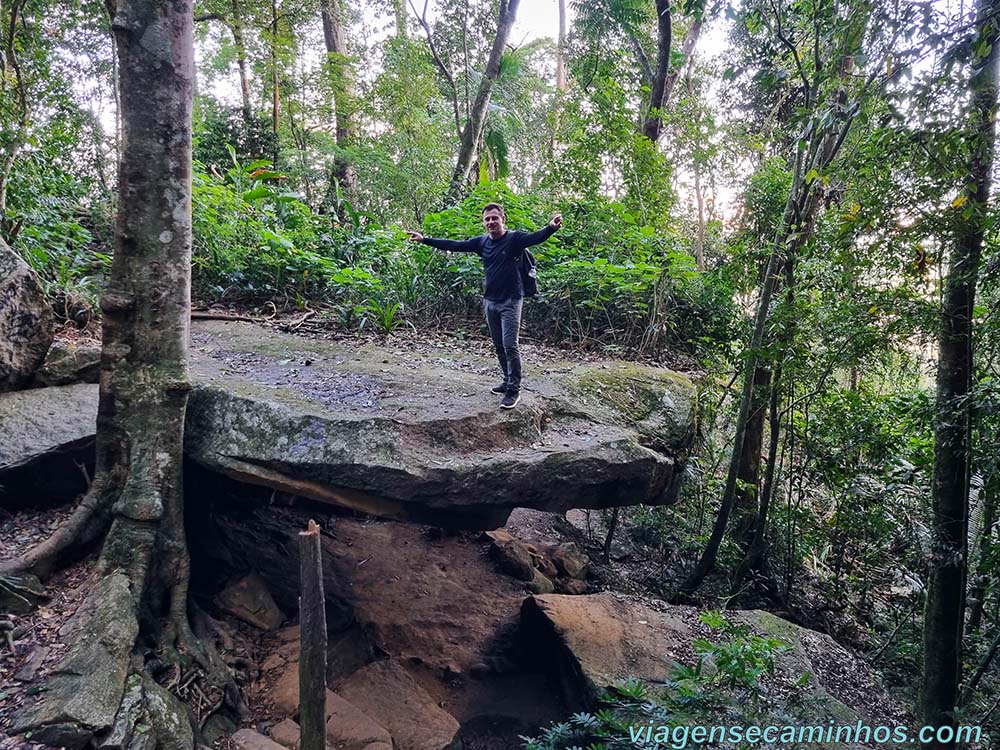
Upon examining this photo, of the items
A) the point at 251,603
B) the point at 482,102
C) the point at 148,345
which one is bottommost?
the point at 251,603

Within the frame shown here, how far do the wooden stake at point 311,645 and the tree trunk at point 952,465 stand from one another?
376cm

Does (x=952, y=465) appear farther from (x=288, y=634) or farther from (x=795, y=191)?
(x=288, y=634)

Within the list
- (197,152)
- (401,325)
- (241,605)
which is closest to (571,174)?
(401,325)

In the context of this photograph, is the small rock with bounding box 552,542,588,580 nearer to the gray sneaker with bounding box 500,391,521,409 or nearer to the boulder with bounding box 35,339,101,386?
the gray sneaker with bounding box 500,391,521,409

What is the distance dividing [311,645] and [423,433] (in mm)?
2054

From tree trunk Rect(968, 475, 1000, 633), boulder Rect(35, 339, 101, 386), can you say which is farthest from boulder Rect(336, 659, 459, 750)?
tree trunk Rect(968, 475, 1000, 633)

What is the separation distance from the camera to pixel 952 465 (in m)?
3.71

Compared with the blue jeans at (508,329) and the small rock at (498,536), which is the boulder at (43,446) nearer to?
the blue jeans at (508,329)

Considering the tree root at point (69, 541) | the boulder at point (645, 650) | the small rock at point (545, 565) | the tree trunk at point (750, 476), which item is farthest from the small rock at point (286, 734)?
the tree trunk at point (750, 476)

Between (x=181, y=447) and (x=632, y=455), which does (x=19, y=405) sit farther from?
(x=632, y=455)

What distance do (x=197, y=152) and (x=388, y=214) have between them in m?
3.94

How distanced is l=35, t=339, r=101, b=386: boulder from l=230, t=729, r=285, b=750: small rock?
328 cm

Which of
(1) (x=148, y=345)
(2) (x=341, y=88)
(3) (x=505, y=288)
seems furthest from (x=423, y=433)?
(2) (x=341, y=88)

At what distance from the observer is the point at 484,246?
498cm
